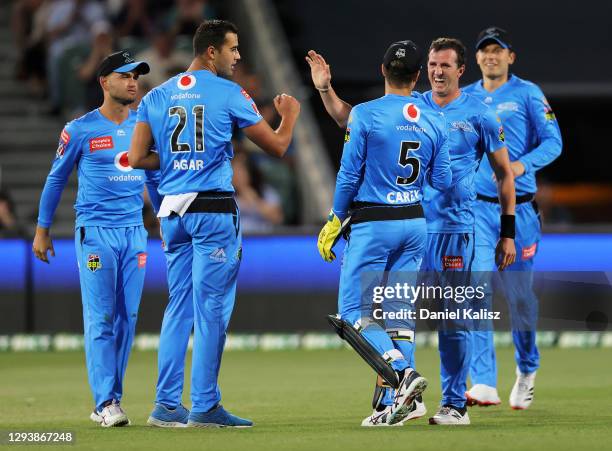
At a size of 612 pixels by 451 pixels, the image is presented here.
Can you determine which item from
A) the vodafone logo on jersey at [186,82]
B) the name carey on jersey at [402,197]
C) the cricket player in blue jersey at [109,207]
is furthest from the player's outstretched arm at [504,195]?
the cricket player in blue jersey at [109,207]

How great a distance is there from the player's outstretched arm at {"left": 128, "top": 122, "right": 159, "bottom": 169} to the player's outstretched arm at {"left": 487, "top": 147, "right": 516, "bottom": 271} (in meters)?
2.39

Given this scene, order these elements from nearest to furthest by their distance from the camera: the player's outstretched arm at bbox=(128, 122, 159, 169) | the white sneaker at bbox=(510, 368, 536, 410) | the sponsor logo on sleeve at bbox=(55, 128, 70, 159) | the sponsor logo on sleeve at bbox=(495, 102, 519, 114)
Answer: the player's outstretched arm at bbox=(128, 122, 159, 169) → the sponsor logo on sleeve at bbox=(55, 128, 70, 159) → the white sneaker at bbox=(510, 368, 536, 410) → the sponsor logo on sleeve at bbox=(495, 102, 519, 114)

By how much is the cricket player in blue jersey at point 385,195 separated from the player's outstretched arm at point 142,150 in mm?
1218

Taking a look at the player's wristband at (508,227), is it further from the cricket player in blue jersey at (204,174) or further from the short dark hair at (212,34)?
the short dark hair at (212,34)

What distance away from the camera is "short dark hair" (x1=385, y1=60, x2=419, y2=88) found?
923cm

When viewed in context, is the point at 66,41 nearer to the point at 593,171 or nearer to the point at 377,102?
the point at 593,171

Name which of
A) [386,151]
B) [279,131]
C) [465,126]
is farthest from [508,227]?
[279,131]

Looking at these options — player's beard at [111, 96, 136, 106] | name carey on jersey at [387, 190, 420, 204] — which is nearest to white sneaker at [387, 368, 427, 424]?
name carey on jersey at [387, 190, 420, 204]

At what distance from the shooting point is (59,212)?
63.6 feet

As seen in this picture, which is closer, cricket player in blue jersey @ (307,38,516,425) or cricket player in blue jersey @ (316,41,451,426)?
cricket player in blue jersey @ (316,41,451,426)

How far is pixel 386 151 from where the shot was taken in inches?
362

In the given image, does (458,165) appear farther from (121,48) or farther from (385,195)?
(121,48)

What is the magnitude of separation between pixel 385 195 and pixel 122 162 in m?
2.08

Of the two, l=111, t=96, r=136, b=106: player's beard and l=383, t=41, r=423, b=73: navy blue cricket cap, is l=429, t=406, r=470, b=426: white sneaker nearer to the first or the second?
l=383, t=41, r=423, b=73: navy blue cricket cap
